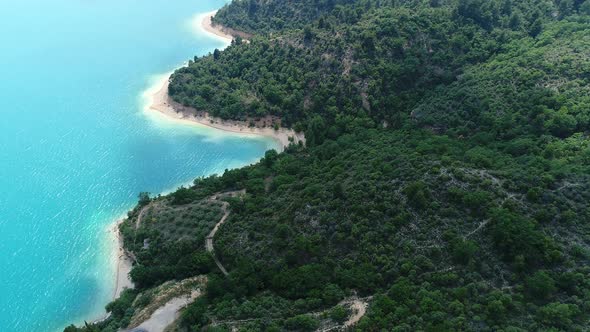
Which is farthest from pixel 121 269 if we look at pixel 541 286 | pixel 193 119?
pixel 541 286

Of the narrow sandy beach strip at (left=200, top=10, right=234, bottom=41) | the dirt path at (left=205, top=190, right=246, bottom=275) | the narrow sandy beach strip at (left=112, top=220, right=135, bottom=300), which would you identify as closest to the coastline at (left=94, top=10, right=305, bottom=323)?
the narrow sandy beach strip at (left=112, top=220, right=135, bottom=300)

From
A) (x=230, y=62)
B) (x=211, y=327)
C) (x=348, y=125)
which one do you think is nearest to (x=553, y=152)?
(x=348, y=125)

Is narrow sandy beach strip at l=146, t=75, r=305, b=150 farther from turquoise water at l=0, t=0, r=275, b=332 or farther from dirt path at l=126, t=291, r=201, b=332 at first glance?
dirt path at l=126, t=291, r=201, b=332

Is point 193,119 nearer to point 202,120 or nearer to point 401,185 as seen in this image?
point 202,120

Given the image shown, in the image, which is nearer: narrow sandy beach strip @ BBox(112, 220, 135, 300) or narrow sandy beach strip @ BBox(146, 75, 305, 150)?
narrow sandy beach strip @ BBox(112, 220, 135, 300)

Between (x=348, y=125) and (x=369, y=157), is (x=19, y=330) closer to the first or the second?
(x=369, y=157)
